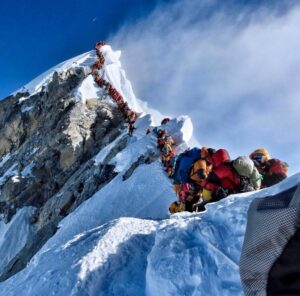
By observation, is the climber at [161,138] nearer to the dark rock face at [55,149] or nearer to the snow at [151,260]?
the dark rock face at [55,149]

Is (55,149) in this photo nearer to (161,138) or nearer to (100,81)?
(100,81)

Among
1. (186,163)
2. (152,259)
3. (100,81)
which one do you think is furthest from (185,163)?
(100,81)

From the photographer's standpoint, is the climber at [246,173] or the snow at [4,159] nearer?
the climber at [246,173]

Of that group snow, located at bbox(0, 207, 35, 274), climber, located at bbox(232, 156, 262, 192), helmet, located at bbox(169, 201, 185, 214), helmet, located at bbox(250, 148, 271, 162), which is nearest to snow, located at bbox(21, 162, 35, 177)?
snow, located at bbox(0, 207, 35, 274)

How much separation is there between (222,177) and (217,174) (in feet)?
0.39

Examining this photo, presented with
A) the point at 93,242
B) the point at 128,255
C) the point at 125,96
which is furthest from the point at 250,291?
the point at 125,96

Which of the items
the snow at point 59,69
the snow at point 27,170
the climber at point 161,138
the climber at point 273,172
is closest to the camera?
the climber at point 273,172

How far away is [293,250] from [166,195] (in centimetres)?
1194

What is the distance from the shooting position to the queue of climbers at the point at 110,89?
1222 inches

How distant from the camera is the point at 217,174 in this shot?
8125mm

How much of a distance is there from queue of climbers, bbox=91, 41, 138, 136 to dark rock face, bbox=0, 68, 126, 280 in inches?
28.5

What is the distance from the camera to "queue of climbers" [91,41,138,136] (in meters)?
31.0

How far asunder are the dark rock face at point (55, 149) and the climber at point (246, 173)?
15003 millimetres

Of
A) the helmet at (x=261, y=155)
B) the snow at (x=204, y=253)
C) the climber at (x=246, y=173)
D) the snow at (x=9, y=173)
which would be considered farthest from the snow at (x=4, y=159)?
the snow at (x=204, y=253)
